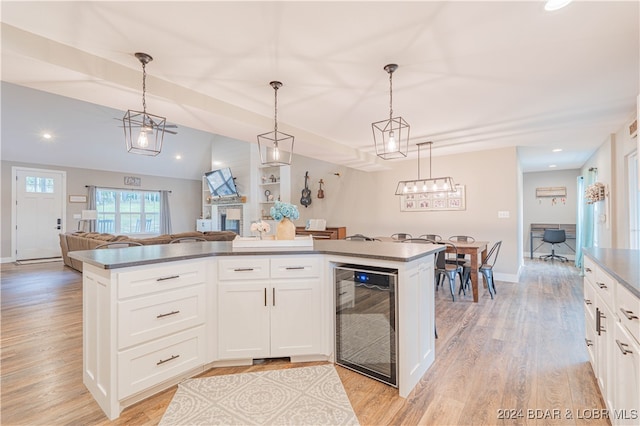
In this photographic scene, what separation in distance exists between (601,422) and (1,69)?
449cm

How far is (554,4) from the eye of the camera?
1737 mm

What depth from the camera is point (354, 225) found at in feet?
24.1

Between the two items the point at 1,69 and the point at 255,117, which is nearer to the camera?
the point at 1,69

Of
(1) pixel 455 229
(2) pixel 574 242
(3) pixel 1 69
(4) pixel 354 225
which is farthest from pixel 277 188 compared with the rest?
(2) pixel 574 242

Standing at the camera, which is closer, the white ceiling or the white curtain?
the white ceiling

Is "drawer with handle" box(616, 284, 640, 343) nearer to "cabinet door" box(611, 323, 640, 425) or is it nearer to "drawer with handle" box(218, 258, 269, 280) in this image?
"cabinet door" box(611, 323, 640, 425)

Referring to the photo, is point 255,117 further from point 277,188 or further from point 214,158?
point 214,158

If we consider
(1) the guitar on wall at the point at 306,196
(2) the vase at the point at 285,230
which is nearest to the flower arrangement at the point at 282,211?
(2) the vase at the point at 285,230

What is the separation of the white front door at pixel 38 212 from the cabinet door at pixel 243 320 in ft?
28.1

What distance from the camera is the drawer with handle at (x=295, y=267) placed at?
229cm

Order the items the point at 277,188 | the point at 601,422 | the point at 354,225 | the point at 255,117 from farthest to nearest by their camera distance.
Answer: the point at 277,188 → the point at 354,225 → the point at 255,117 → the point at 601,422

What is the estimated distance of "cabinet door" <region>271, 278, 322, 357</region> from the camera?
2.29 m

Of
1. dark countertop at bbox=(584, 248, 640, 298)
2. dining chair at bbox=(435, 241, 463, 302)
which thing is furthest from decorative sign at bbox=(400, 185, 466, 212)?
dark countertop at bbox=(584, 248, 640, 298)

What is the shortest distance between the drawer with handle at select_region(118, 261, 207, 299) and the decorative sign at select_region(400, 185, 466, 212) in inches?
203
